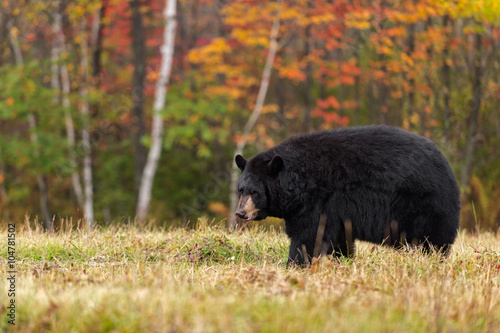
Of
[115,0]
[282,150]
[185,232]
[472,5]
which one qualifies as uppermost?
[115,0]

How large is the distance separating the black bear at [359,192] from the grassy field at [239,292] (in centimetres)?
28

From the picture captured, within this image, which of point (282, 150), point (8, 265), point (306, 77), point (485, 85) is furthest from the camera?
point (306, 77)

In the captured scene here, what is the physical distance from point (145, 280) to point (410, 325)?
6.45 feet

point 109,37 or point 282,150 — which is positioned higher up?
point 109,37

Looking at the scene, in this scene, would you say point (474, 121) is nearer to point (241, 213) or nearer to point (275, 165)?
point (275, 165)

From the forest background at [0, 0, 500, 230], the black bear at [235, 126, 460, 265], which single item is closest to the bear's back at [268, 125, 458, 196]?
the black bear at [235, 126, 460, 265]

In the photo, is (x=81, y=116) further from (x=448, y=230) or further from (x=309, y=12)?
(x=448, y=230)

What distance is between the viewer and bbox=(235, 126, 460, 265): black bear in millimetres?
5121

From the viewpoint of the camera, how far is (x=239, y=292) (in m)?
3.64

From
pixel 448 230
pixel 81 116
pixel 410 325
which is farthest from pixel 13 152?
pixel 410 325

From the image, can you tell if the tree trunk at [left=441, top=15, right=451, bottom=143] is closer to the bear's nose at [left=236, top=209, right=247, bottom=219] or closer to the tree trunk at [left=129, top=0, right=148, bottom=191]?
the tree trunk at [left=129, top=0, right=148, bottom=191]

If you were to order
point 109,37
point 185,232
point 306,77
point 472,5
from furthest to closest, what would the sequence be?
point 109,37 → point 306,77 → point 472,5 → point 185,232

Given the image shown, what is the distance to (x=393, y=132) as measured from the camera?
212 inches

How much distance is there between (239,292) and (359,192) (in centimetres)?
201
